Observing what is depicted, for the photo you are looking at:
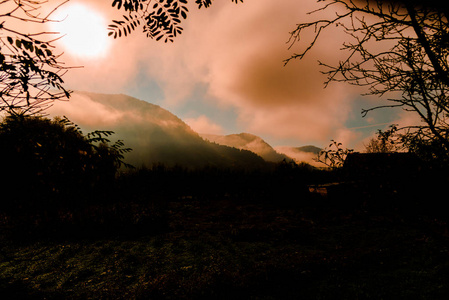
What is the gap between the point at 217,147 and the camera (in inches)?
5551

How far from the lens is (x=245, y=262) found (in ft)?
19.5

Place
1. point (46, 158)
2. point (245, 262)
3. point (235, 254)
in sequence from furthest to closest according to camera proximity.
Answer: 1. point (235, 254)
2. point (245, 262)
3. point (46, 158)

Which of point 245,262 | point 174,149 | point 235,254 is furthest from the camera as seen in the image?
point 174,149

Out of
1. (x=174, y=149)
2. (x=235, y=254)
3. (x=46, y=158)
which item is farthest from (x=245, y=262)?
(x=174, y=149)

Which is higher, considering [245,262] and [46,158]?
[46,158]

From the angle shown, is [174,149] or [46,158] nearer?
[46,158]

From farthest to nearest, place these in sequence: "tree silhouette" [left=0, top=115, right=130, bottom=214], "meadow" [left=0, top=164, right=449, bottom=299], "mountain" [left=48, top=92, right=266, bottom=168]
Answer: "mountain" [left=48, top=92, right=266, bottom=168] → "meadow" [left=0, top=164, right=449, bottom=299] → "tree silhouette" [left=0, top=115, right=130, bottom=214]

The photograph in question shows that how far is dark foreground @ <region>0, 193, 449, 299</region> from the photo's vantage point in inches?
161

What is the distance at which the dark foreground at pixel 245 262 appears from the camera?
13.4ft

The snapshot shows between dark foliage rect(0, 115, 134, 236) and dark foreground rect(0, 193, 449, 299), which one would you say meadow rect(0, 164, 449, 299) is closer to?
dark foreground rect(0, 193, 449, 299)

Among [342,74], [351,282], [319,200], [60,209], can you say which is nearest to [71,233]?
[60,209]

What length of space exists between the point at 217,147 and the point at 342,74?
453ft

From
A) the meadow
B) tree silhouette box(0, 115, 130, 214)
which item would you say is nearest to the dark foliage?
tree silhouette box(0, 115, 130, 214)

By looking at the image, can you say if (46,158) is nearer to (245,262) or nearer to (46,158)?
(46,158)
